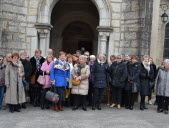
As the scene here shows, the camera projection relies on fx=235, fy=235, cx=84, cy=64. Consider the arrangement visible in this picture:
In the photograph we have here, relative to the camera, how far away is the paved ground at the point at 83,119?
5238mm

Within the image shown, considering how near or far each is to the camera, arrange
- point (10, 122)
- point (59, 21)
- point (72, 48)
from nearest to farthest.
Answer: point (10, 122) → point (59, 21) → point (72, 48)

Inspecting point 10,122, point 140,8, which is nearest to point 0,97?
point 10,122

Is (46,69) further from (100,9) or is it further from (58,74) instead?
(100,9)

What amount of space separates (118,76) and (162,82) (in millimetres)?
1307

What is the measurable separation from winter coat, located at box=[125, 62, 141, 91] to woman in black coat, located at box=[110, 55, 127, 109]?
0.18 meters

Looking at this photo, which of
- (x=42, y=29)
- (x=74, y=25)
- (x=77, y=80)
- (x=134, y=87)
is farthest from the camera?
(x=74, y=25)

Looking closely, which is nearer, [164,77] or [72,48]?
[164,77]

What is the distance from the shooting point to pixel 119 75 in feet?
23.3

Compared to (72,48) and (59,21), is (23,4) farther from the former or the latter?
(72,48)

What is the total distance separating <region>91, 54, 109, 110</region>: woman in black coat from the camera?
6.90 m

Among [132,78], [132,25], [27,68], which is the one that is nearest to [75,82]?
[27,68]

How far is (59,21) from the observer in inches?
515

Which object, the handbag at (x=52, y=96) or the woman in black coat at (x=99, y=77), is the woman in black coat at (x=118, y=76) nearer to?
the woman in black coat at (x=99, y=77)

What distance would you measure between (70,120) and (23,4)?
5.01 metres
